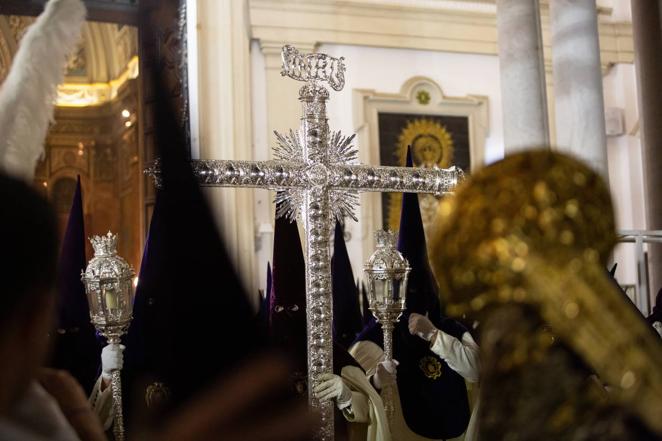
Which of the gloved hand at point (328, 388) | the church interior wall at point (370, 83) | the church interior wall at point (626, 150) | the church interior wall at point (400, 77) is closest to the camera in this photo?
the gloved hand at point (328, 388)

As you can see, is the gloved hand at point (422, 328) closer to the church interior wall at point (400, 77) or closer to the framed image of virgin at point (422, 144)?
the church interior wall at point (400, 77)

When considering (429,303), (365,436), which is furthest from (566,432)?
(429,303)

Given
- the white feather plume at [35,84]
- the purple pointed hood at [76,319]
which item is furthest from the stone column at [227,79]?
the white feather plume at [35,84]

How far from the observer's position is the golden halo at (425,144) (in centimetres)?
958

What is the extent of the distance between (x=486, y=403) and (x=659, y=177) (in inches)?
284

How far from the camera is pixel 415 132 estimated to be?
31.9ft

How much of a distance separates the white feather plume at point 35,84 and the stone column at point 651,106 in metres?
6.55

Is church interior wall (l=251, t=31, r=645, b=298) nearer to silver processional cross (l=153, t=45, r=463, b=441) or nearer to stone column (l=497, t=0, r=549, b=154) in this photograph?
stone column (l=497, t=0, r=549, b=154)

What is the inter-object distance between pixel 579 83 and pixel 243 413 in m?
5.48

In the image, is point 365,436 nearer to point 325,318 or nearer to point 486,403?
point 325,318

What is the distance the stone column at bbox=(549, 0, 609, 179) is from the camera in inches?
225

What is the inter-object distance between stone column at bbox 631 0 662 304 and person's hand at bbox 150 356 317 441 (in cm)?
718

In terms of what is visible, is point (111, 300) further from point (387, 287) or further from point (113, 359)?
point (387, 287)

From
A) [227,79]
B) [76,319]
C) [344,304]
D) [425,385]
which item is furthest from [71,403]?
[227,79]
